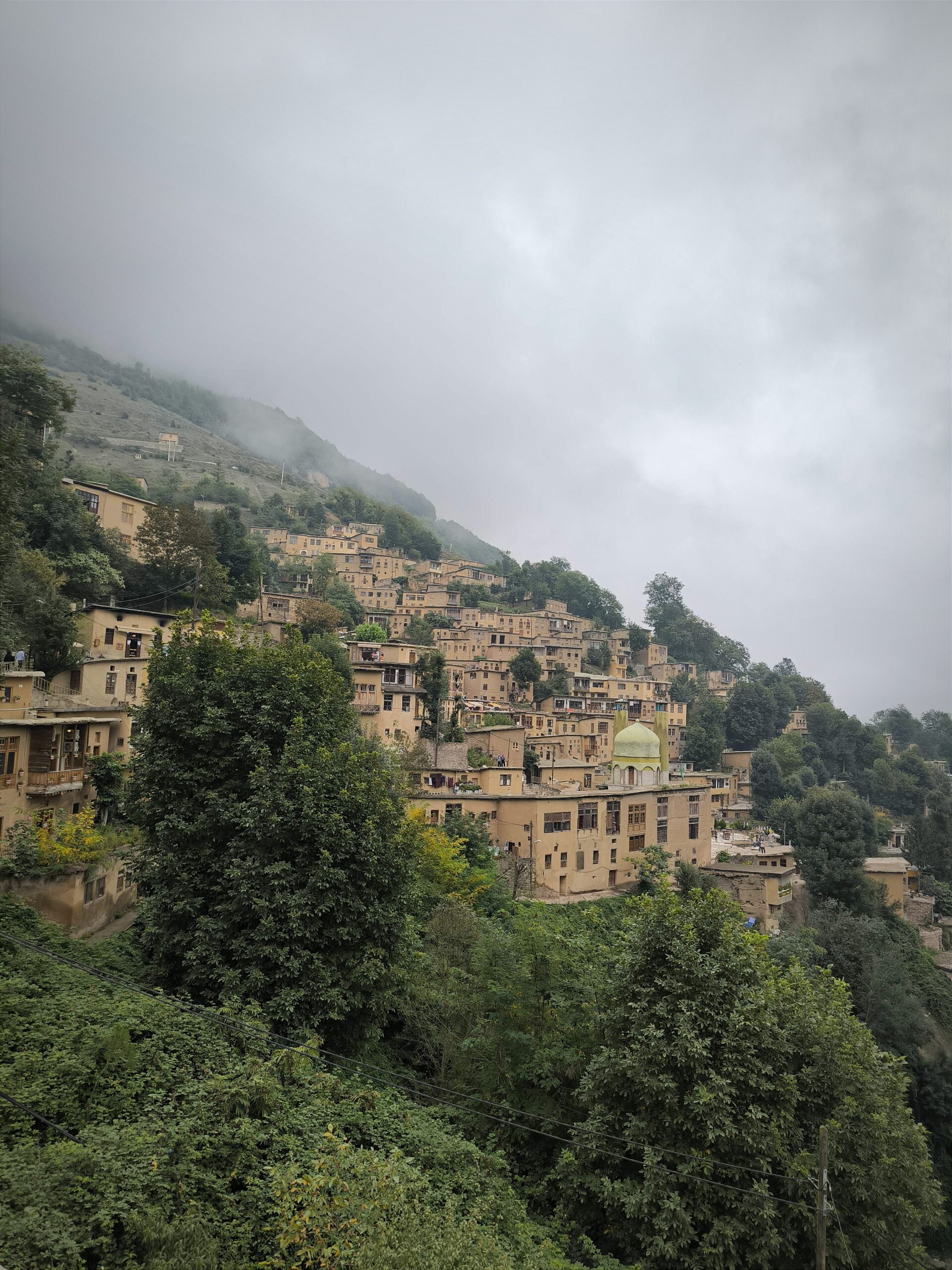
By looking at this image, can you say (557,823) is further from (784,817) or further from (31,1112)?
(784,817)

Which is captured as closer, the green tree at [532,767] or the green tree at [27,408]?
the green tree at [27,408]

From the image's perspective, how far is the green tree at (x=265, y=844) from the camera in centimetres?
1369

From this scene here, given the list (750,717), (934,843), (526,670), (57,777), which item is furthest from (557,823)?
(750,717)

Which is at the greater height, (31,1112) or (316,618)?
(316,618)

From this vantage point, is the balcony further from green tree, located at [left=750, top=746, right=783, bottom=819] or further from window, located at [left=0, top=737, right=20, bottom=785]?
green tree, located at [left=750, top=746, right=783, bottom=819]

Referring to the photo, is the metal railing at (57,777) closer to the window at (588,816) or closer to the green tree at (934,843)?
the window at (588,816)

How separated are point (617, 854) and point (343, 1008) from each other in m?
24.8

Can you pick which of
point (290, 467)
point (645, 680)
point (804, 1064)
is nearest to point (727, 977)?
point (804, 1064)

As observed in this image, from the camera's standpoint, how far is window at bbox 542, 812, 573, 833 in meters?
32.6

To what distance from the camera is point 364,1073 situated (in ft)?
45.7

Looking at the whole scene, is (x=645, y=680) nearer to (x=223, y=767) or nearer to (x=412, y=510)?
(x=223, y=767)

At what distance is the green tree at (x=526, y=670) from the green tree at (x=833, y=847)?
24291 millimetres

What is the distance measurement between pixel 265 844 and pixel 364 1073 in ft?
14.9

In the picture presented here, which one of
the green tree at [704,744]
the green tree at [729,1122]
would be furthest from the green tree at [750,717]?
the green tree at [729,1122]
